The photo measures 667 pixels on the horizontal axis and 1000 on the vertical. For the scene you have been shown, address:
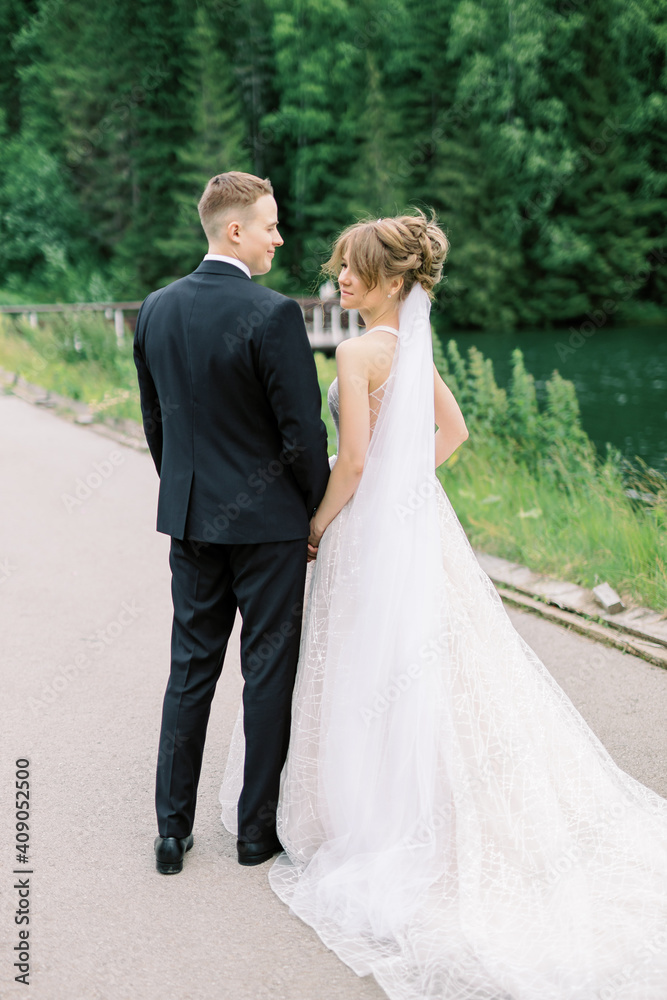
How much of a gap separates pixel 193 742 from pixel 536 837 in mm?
1091

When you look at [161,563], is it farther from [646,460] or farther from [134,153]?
[134,153]

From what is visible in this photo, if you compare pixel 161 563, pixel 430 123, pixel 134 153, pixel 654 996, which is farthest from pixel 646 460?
pixel 134 153

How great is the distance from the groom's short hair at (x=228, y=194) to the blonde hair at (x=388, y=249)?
11.8 inches

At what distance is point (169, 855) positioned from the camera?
2973mm

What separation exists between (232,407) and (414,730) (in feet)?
3.63

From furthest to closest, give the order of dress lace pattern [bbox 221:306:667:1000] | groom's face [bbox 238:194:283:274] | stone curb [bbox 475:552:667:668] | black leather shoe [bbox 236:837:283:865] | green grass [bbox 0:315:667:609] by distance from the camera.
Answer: green grass [bbox 0:315:667:609]
stone curb [bbox 475:552:667:668]
black leather shoe [bbox 236:837:283:865]
groom's face [bbox 238:194:283:274]
dress lace pattern [bbox 221:306:667:1000]

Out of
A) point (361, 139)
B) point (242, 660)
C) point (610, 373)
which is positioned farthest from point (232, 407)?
point (361, 139)

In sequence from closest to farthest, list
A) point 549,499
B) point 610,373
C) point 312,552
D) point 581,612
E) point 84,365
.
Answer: point 312,552, point 581,612, point 549,499, point 84,365, point 610,373

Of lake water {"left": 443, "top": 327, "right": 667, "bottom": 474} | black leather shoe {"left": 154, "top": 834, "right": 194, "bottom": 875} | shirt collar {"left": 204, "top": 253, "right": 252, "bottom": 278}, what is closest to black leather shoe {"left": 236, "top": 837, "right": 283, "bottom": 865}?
black leather shoe {"left": 154, "top": 834, "right": 194, "bottom": 875}

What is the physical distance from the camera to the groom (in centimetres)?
270

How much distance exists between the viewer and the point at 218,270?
2.78m

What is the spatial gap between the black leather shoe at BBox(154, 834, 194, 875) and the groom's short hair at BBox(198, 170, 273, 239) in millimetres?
1896

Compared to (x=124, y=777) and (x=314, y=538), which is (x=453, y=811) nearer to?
(x=314, y=538)

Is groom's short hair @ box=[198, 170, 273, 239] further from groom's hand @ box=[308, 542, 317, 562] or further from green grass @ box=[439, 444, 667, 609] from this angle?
green grass @ box=[439, 444, 667, 609]
